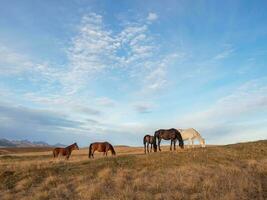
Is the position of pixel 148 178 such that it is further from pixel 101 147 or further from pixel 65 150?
pixel 65 150

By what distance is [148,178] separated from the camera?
20.5m

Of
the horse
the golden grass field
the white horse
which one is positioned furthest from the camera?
the white horse

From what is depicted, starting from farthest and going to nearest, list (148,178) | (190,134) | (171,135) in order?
(190,134) < (171,135) < (148,178)

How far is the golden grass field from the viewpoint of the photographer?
53.6ft

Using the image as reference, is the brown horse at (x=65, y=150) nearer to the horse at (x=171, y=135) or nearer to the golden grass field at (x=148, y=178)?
the horse at (x=171, y=135)

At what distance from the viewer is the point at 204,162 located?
26.0m

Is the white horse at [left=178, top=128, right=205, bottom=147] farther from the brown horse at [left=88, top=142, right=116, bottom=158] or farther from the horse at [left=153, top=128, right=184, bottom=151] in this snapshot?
the brown horse at [left=88, top=142, right=116, bottom=158]

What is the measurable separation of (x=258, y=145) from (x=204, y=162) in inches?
413

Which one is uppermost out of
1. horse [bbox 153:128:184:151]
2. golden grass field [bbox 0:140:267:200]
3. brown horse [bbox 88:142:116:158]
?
horse [bbox 153:128:184:151]

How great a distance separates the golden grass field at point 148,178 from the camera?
16.3m

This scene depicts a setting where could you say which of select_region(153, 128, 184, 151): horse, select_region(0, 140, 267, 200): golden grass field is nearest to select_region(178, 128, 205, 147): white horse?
select_region(153, 128, 184, 151): horse

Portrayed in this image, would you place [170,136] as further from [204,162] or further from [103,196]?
[103,196]

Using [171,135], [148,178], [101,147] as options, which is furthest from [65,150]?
[148,178]

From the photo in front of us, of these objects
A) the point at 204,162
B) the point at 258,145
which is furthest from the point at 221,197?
the point at 258,145
